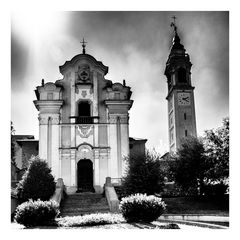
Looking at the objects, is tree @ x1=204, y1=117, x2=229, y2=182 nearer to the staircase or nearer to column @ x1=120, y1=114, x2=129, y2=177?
the staircase

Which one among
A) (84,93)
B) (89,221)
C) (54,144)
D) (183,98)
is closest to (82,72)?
(84,93)

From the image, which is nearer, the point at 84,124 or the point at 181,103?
the point at 84,124

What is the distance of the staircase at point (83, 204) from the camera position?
16.4 m

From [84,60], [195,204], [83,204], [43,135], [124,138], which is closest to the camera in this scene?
[195,204]

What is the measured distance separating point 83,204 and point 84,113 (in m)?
6.00

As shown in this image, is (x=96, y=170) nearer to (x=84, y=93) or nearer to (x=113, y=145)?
(x=113, y=145)

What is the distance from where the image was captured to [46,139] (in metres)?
21.7

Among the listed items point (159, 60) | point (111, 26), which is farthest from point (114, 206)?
point (111, 26)

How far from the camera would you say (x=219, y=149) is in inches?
632

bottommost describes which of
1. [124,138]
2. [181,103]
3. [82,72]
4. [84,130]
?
[124,138]

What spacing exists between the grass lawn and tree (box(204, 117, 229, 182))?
1.04 meters
